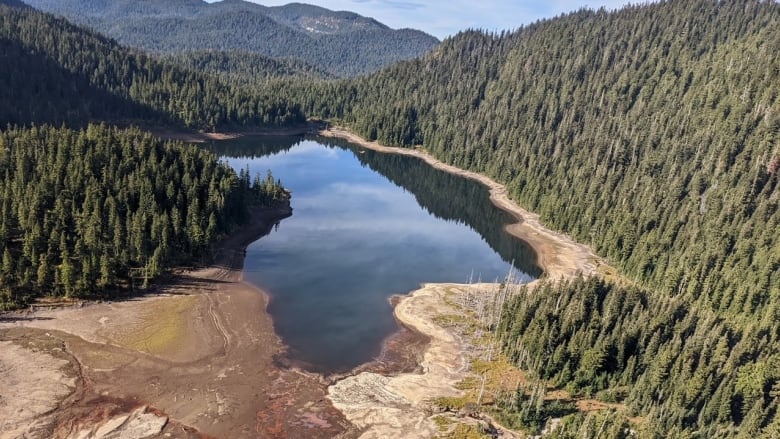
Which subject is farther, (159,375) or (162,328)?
(162,328)

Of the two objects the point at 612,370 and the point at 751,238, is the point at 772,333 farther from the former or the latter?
the point at 751,238

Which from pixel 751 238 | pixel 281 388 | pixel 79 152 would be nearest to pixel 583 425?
pixel 281 388

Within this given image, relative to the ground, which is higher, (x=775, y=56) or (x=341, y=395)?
(x=775, y=56)

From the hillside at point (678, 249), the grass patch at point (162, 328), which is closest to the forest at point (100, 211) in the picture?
the grass patch at point (162, 328)

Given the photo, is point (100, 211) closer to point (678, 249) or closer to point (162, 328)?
point (162, 328)

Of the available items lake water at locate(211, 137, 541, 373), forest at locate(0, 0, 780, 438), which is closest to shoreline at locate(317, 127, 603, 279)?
lake water at locate(211, 137, 541, 373)

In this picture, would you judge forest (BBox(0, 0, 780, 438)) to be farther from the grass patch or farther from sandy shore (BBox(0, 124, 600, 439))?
the grass patch

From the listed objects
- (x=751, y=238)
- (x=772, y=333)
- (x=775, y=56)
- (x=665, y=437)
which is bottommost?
(x=665, y=437)

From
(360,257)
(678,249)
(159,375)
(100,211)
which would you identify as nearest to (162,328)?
(159,375)
